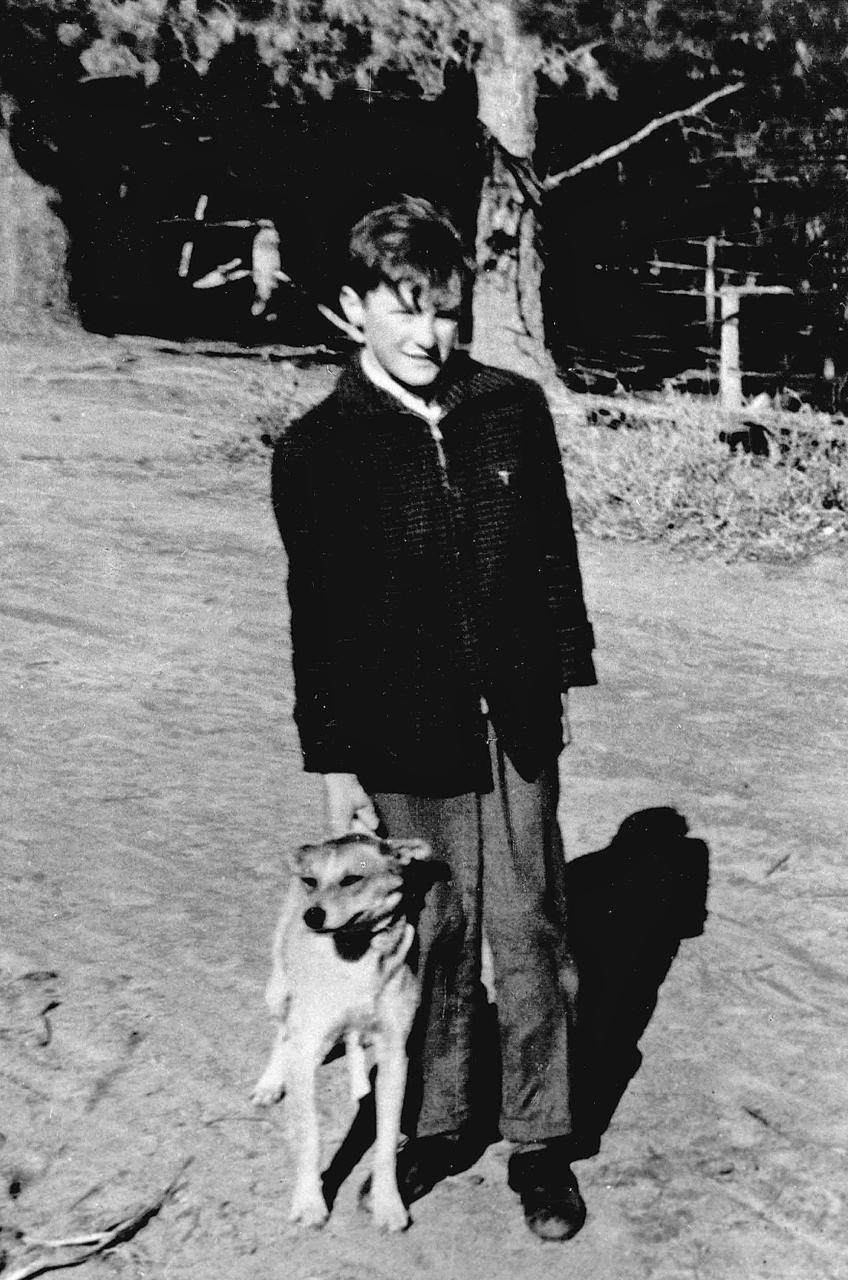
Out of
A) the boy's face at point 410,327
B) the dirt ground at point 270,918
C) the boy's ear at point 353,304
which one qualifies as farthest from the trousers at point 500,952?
the boy's ear at point 353,304

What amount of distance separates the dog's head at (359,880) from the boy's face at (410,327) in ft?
3.03

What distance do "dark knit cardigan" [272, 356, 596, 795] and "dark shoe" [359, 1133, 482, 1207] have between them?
868 mm

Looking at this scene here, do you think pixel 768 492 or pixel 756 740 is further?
pixel 768 492

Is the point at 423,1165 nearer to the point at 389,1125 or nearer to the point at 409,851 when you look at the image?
the point at 389,1125

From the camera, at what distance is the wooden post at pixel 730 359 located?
11.9m

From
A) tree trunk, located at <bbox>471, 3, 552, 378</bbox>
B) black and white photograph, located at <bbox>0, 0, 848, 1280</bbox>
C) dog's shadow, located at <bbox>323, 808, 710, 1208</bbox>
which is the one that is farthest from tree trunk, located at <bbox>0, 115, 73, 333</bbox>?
dog's shadow, located at <bbox>323, 808, 710, 1208</bbox>

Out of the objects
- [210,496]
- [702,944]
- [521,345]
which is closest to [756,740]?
[702,944]

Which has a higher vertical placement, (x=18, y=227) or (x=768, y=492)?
(x=18, y=227)

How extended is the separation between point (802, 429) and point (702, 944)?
24.0 feet

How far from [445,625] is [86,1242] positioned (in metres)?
1.51

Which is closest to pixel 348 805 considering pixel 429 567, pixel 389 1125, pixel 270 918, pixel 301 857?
pixel 301 857

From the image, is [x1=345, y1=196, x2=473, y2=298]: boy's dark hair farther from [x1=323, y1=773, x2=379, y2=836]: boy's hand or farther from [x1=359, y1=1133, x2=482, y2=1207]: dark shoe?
[x1=359, y1=1133, x2=482, y2=1207]: dark shoe

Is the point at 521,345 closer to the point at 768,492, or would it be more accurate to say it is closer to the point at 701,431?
the point at 701,431

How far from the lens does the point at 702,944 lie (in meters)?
4.55
